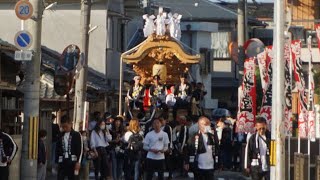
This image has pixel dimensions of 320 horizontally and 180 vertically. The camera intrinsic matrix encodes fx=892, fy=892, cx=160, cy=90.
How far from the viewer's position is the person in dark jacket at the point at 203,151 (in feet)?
67.1

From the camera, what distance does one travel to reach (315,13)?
59469mm

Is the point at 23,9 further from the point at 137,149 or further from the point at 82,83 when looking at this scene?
the point at 82,83

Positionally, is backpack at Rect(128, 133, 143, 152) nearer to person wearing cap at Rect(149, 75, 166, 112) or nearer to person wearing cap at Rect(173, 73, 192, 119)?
person wearing cap at Rect(149, 75, 166, 112)

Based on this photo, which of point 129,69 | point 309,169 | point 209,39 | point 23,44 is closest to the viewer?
point 23,44

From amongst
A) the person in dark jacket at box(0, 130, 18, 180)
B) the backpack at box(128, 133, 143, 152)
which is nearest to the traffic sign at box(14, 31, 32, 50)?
the person in dark jacket at box(0, 130, 18, 180)

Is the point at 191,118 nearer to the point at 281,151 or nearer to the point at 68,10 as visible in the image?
the point at 281,151

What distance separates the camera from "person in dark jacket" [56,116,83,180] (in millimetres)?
20797

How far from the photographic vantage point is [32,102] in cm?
1881

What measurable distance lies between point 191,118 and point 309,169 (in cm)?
893

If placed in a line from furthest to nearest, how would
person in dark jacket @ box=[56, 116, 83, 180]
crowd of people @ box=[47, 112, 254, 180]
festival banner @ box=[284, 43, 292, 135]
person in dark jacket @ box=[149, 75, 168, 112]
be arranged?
person in dark jacket @ box=[149, 75, 168, 112]
person in dark jacket @ box=[56, 116, 83, 180]
crowd of people @ box=[47, 112, 254, 180]
festival banner @ box=[284, 43, 292, 135]

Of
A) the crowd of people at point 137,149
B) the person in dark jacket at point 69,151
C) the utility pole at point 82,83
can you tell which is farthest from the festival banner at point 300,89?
the utility pole at point 82,83

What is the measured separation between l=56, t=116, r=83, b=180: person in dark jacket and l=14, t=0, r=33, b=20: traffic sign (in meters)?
3.74

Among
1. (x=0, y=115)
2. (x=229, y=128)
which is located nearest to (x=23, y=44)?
(x=0, y=115)

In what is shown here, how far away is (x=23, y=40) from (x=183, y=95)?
Result: 14.7 meters
